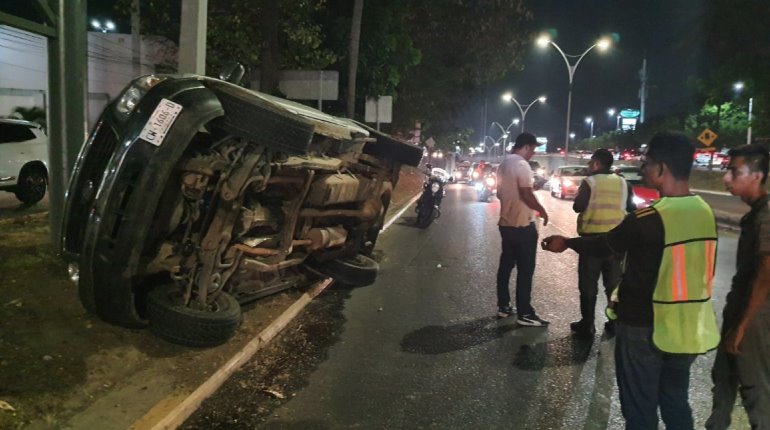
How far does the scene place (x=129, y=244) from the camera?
3740 mm

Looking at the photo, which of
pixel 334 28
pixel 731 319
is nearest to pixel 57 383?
pixel 731 319

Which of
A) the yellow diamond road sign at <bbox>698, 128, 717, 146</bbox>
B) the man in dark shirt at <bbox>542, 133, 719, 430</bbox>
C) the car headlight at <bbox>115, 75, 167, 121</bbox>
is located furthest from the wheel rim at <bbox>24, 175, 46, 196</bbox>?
the yellow diamond road sign at <bbox>698, 128, 717, 146</bbox>

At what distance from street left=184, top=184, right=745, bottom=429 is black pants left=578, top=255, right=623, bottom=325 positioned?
292 mm

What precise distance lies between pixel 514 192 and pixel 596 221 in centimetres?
83

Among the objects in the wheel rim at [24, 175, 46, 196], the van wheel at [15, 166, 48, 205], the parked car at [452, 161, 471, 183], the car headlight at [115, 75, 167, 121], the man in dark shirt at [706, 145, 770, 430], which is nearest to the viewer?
the man in dark shirt at [706, 145, 770, 430]

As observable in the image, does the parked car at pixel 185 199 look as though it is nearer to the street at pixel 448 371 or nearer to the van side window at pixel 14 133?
the street at pixel 448 371

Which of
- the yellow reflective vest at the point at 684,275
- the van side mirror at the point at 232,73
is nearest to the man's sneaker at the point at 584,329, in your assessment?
the yellow reflective vest at the point at 684,275

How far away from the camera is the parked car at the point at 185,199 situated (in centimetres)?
374

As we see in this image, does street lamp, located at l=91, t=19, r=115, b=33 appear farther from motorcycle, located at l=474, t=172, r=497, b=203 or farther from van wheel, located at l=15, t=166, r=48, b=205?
motorcycle, located at l=474, t=172, r=497, b=203

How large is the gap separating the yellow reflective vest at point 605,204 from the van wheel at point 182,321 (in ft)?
11.5

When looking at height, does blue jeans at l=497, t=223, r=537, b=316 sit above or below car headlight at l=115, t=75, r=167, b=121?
below

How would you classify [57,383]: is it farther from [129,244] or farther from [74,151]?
[74,151]

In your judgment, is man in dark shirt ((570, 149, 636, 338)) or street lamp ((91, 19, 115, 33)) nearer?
man in dark shirt ((570, 149, 636, 338))

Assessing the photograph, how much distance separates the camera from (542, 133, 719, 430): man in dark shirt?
9.53 feet
